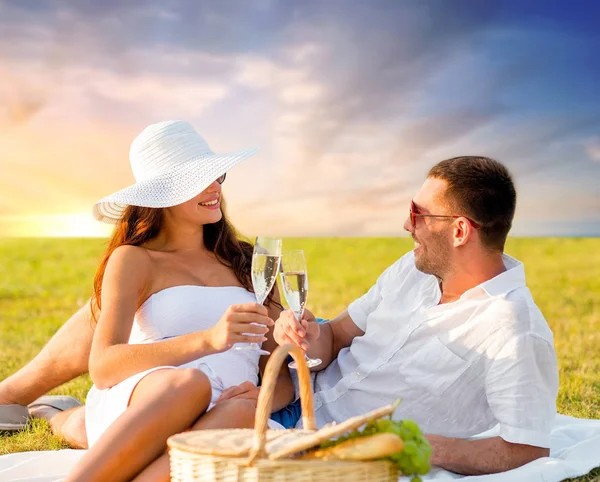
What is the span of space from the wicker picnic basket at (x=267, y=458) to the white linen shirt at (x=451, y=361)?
1.24 meters

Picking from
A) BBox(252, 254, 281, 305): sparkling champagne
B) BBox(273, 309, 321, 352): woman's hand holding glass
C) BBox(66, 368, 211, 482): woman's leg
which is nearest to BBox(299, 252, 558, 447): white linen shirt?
BBox(273, 309, 321, 352): woman's hand holding glass

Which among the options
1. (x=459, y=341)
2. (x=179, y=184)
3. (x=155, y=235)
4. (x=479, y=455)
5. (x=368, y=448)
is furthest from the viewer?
(x=155, y=235)

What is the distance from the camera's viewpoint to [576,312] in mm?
11805

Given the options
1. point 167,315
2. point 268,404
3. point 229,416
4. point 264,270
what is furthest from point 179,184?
point 268,404

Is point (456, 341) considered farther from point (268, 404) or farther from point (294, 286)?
point (268, 404)

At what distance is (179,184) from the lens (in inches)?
180

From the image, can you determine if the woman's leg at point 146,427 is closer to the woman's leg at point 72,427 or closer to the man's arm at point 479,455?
the man's arm at point 479,455

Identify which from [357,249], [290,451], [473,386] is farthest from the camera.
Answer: [357,249]

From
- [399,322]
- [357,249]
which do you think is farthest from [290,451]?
[357,249]

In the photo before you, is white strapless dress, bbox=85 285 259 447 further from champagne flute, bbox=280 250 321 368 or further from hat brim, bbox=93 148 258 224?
champagne flute, bbox=280 250 321 368

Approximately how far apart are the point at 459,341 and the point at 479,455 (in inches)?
22.7

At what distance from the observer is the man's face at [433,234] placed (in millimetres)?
4297

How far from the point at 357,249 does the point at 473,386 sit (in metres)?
15.7

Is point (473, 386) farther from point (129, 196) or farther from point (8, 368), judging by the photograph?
point (8, 368)
